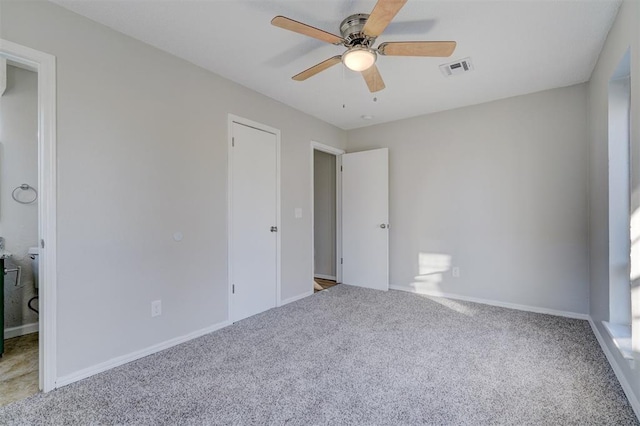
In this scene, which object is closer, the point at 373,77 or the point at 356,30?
the point at 356,30

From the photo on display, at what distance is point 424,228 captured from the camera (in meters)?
4.11

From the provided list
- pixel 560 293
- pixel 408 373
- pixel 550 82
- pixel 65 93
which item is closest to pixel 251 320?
pixel 408 373

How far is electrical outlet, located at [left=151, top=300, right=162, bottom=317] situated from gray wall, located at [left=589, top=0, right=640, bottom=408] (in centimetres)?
319

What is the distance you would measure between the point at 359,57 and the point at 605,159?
2.19 m

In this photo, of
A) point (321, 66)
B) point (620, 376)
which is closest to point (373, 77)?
point (321, 66)

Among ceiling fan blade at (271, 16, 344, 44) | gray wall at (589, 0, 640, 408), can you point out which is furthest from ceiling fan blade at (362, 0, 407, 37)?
gray wall at (589, 0, 640, 408)

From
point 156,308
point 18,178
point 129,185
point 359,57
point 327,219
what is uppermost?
point 359,57

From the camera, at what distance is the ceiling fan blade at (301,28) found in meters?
1.66

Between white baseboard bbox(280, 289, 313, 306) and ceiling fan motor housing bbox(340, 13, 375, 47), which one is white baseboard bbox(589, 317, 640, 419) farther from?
white baseboard bbox(280, 289, 313, 306)

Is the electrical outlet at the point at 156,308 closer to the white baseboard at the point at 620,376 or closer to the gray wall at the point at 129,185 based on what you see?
the gray wall at the point at 129,185

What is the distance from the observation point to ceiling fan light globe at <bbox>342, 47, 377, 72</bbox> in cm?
195

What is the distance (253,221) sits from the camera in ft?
10.9

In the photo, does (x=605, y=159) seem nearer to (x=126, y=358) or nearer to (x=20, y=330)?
(x=126, y=358)

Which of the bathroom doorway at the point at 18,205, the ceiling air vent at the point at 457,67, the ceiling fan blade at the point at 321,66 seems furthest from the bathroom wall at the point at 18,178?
the ceiling air vent at the point at 457,67
